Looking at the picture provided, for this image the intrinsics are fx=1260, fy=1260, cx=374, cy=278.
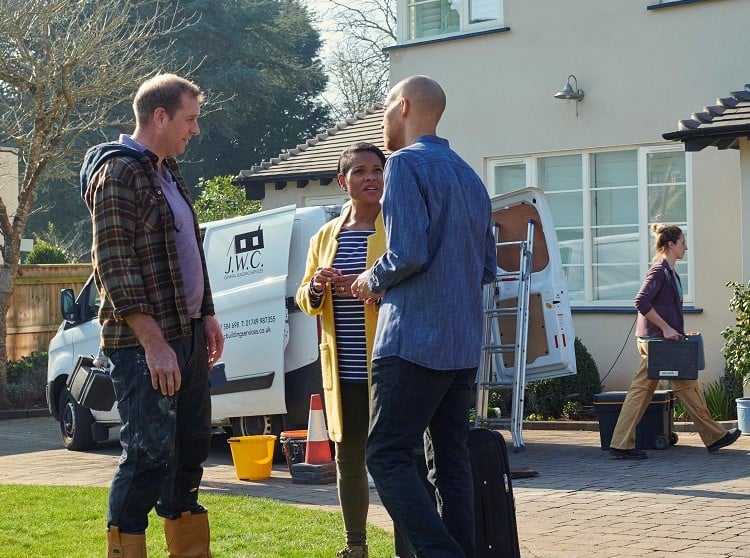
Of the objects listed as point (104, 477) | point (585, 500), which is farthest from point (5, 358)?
point (585, 500)

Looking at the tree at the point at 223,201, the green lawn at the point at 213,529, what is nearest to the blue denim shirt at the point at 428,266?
the green lawn at the point at 213,529

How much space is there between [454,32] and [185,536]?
39.2ft

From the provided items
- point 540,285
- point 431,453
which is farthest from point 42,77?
point 431,453

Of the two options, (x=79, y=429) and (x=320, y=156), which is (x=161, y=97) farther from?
(x=320, y=156)

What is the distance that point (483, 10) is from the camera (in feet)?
53.1

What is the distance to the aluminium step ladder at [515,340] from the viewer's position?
35.9 ft

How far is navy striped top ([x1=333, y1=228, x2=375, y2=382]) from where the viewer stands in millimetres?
5906

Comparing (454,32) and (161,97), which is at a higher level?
(454,32)

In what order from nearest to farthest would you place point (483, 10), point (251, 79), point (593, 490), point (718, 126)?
point (593, 490), point (718, 126), point (483, 10), point (251, 79)

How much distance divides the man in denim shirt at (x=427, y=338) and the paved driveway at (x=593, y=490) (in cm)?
166

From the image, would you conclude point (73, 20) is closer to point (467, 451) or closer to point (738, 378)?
point (738, 378)

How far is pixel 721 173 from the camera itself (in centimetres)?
1390

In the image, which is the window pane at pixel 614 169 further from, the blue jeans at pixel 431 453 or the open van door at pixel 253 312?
the blue jeans at pixel 431 453

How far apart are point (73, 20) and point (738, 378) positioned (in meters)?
10.8
